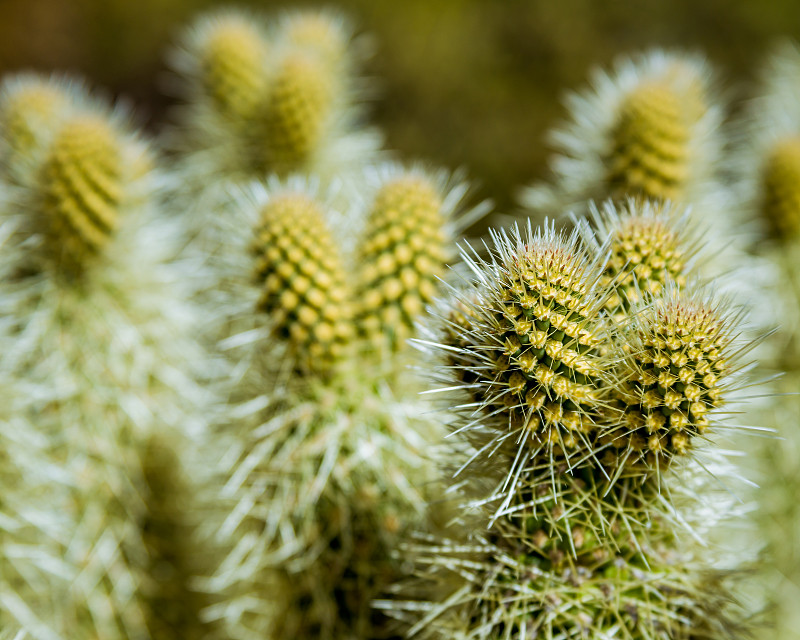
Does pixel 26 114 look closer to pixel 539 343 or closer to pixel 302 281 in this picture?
pixel 302 281

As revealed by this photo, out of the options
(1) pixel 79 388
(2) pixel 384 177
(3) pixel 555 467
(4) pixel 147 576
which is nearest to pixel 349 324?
(2) pixel 384 177

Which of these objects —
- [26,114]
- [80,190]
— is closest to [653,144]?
[80,190]

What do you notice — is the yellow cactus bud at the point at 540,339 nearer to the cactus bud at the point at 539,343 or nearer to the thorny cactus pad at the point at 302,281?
the cactus bud at the point at 539,343

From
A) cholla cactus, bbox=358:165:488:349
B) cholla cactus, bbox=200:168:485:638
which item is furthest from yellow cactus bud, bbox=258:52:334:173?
cholla cactus, bbox=358:165:488:349

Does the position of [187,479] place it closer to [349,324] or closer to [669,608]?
[349,324]

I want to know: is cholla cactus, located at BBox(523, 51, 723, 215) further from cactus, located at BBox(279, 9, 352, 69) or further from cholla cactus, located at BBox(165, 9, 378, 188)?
cactus, located at BBox(279, 9, 352, 69)

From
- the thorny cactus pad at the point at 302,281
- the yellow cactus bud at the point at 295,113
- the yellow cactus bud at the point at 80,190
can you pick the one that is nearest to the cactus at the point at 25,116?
the yellow cactus bud at the point at 80,190
